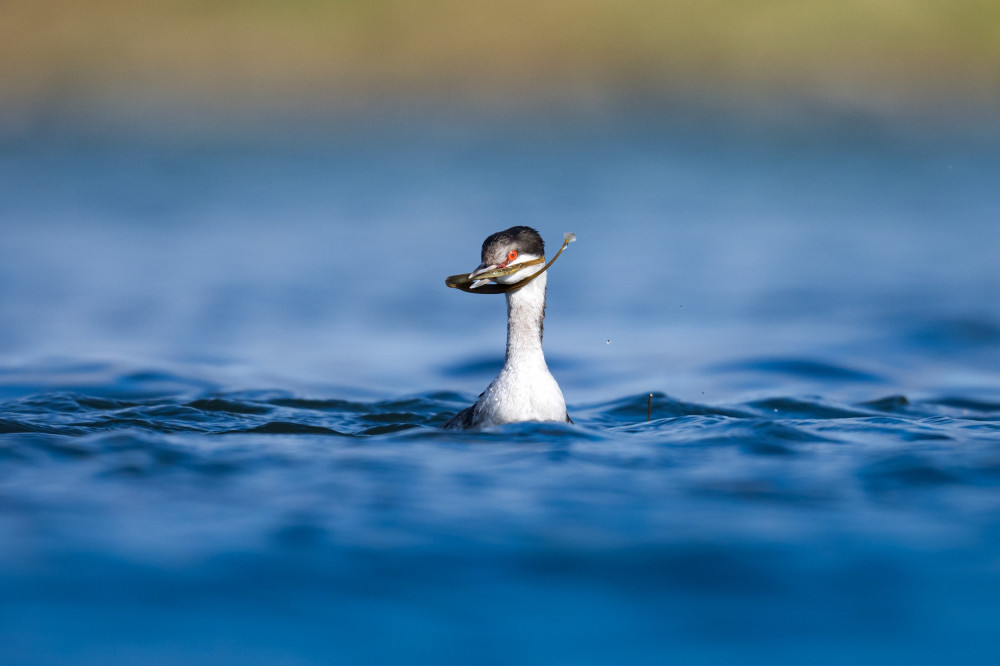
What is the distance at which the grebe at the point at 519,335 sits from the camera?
25.2 ft

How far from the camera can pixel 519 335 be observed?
791cm

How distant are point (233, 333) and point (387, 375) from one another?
2.45 meters

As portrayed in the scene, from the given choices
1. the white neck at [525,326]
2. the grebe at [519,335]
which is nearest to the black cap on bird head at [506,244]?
the grebe at [519,335]

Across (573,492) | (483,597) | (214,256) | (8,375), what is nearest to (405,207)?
(214,256)

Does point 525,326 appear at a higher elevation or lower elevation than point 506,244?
lower

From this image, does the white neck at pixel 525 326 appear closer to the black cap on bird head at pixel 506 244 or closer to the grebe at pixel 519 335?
the grebe at pixel 519 335

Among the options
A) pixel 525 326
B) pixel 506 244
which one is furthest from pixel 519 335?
pixel 506 244

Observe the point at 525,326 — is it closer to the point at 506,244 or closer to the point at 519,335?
the point at 519,335

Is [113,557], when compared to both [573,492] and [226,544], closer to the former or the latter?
[226,544]

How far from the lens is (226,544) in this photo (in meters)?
5.32

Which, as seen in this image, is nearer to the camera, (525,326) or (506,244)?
(506,244)

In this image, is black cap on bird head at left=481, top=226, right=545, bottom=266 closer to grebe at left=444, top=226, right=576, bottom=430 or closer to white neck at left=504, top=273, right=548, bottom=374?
grebe at left=444, top=226, right=576, bottom=430

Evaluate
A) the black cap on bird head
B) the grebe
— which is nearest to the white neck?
the grebe

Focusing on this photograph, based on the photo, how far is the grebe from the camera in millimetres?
7691
